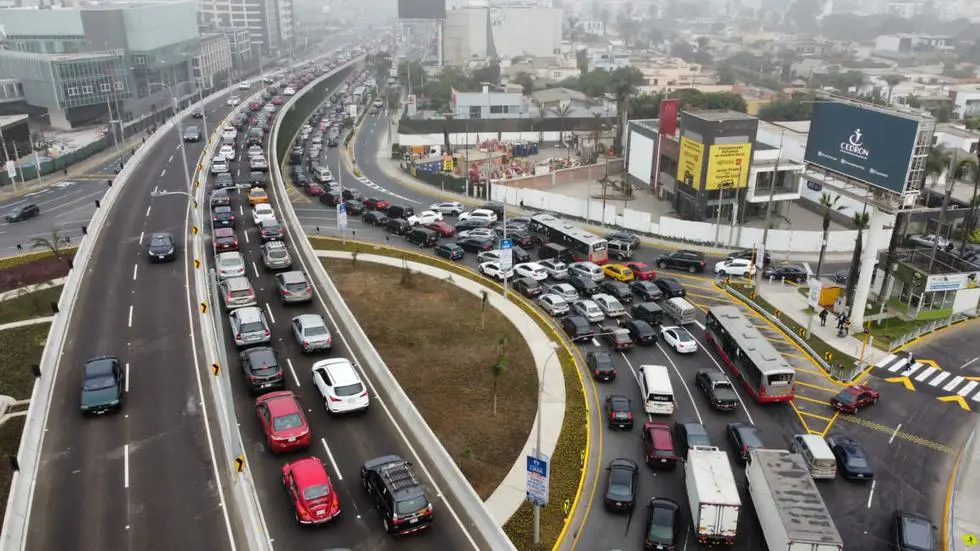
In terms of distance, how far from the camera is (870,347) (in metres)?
43.6

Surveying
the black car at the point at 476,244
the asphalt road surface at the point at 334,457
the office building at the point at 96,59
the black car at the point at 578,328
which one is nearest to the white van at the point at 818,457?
the black car at the point at 578,328

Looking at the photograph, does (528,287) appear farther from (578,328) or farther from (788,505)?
(788,505)

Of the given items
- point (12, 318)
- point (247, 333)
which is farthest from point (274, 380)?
point (12, 318)

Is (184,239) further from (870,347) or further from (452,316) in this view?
(870,347)

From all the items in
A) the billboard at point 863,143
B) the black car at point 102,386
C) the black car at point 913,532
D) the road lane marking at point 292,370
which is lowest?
the black car at point 913,532

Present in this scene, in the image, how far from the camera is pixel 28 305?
4884 centimetres

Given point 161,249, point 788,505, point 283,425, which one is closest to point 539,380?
point 283,425

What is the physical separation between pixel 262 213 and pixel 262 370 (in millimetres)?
27924

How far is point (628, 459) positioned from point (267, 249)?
92.2ft

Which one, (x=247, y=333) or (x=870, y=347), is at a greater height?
(x=247, y=333)

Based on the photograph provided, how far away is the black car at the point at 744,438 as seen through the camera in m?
31.5

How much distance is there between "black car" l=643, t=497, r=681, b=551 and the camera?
2588 centimetres

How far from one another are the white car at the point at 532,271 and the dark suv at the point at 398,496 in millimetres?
28728

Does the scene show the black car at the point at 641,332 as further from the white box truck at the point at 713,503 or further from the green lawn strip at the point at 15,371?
the green lawn strip at the point at 15,371
